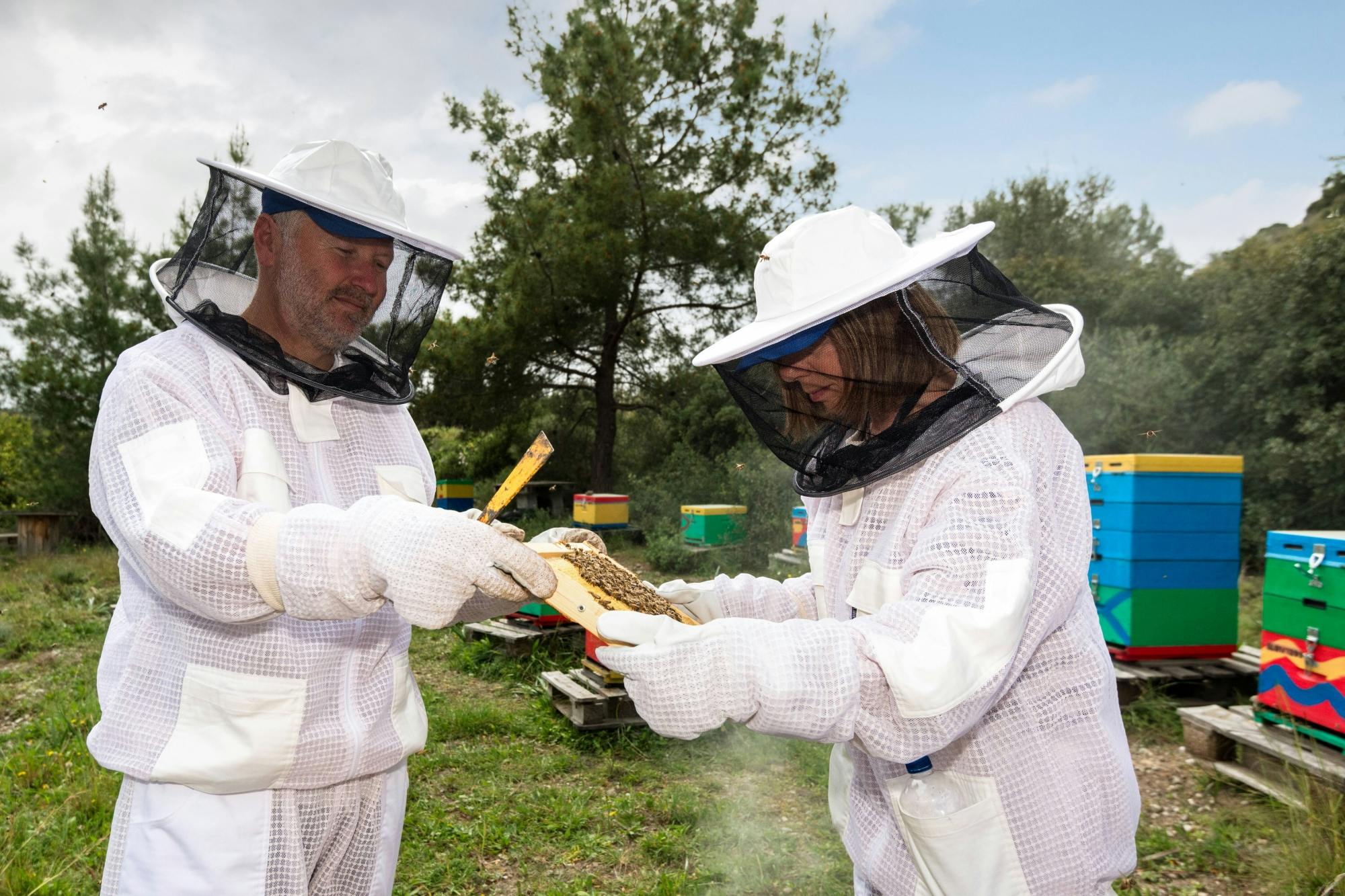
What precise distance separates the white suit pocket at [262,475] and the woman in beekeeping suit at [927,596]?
758 millimetres

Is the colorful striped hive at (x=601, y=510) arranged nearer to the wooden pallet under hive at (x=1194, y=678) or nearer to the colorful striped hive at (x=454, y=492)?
the colorful striped hive at (x=454, y=492)

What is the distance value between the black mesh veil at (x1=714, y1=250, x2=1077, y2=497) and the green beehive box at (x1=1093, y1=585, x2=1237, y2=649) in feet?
14.7

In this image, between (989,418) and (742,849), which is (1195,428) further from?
(989,418)

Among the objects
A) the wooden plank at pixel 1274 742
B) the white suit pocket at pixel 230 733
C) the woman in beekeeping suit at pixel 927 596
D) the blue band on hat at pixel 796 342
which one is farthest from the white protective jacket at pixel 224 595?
the wooden plank at pixel 1274 742

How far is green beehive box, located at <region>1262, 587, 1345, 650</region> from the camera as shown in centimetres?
398

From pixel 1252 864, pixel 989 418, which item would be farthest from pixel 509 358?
pixel 989 418

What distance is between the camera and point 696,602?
7.59 feet

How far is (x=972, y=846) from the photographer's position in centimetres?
161

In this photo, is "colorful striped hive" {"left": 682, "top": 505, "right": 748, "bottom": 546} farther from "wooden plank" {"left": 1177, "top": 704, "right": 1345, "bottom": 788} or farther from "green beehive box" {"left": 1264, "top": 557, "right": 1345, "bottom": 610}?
A: "green beehive box" {"left": 1264, "top": 557, "right": 1345, "bottom": 610}

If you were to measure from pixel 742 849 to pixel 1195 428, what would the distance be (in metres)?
12.0

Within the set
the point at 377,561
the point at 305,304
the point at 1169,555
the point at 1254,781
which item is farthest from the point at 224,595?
the point at 1169,555

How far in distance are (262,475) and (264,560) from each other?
30 centimetres

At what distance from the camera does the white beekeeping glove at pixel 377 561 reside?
1.49m

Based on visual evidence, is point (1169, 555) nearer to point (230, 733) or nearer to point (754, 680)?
point (754, 680)
